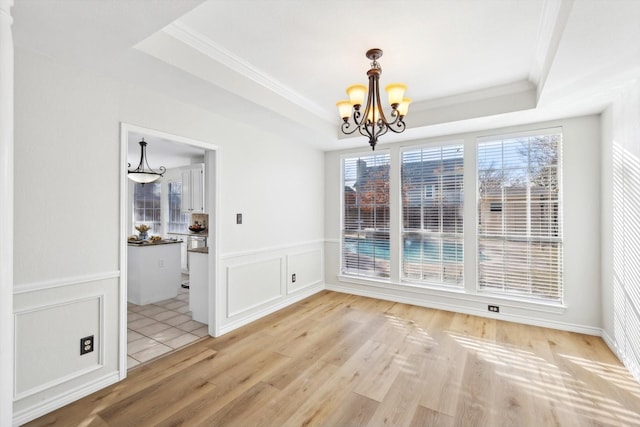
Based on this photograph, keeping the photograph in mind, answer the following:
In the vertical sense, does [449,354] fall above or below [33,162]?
below

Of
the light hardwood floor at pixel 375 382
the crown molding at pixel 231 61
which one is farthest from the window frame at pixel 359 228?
the crown molding at pixel 231 61

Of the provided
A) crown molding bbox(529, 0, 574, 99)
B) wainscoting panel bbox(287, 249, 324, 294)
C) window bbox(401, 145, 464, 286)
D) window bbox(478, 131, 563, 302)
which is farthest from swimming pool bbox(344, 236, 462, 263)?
crown molding bbox(529, 0, 574, 99)

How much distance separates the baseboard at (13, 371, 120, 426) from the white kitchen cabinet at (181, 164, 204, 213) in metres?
3.80

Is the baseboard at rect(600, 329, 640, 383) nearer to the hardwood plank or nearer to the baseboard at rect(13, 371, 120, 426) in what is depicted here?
the hardwood plank

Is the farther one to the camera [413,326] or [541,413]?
[413,326]

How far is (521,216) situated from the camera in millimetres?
3697

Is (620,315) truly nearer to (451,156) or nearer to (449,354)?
(449,354)

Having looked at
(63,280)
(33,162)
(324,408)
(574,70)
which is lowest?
(324,408)

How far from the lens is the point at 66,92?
7.06ft

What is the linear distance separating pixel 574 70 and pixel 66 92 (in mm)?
3768

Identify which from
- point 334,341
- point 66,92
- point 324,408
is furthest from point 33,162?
point 334,341

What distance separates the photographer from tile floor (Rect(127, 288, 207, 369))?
2.92 metres

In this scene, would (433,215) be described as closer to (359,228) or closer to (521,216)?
(521,216)

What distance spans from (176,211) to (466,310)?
6448 millimetres
